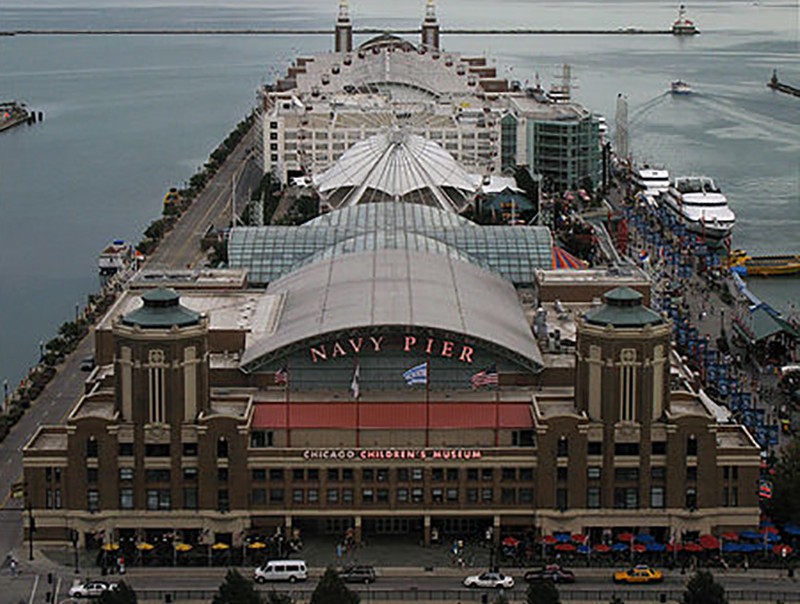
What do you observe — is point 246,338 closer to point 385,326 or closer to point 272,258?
point 385,326

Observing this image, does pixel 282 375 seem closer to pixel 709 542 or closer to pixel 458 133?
pixel 709 542

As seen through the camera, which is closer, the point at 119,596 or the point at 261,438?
the point at 119,596

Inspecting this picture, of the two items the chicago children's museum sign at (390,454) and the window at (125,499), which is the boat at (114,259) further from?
the chicago children's museum sign at (390,454)

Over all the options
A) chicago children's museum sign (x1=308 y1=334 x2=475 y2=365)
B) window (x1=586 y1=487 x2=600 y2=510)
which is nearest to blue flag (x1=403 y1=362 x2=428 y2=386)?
chicago children's museum sign (x1=308 y1=334 x2=475 y2=365)

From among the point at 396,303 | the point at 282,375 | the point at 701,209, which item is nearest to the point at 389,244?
the point at 396,303

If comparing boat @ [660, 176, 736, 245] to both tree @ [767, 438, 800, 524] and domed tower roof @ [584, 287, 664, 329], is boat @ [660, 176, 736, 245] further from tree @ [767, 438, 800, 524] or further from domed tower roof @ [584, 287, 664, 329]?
domed tower roof @ [584, 287, 664, 329]

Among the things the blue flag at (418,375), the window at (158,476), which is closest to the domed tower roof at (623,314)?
the blue flag at (418,375)
